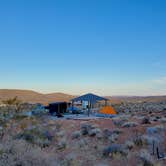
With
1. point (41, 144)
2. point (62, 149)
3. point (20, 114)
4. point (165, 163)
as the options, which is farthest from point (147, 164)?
point (20, 114)

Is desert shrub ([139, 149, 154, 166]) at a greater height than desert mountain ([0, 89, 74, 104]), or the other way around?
desert mountain ([0, 89, 74, 104])

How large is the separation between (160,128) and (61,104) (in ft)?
62.3

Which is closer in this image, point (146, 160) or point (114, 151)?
point (146, 160)

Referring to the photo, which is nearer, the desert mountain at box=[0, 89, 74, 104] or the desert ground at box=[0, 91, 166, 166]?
the desert ground at box=[0, 91, 166, 166]

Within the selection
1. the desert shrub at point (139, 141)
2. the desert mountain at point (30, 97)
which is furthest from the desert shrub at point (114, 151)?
the desert mountain at point (30, 97)

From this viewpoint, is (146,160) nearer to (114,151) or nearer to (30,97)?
(114,151)

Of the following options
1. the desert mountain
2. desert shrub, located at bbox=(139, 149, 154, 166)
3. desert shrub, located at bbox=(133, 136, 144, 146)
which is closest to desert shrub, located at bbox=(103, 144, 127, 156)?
desert shrub, located at bbox=(139, 149, 154, 166)

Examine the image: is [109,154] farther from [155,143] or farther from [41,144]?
[41,144]

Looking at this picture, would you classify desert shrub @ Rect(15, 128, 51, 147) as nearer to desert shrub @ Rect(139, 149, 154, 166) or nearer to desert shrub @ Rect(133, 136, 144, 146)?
desert shrub @ Rect(133, 136, 144, 146)

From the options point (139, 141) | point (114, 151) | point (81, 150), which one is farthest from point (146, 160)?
point (139, 141)

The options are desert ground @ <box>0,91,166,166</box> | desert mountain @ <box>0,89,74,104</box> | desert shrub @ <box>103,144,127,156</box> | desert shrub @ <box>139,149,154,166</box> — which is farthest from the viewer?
desert mountain @ <box>0,89,74,104</box>

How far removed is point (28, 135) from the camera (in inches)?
457

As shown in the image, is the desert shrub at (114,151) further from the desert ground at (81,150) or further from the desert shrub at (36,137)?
the desert shrub at (36,137)

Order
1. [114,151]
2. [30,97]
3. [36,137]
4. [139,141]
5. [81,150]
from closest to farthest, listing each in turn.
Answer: [114,151]
[81,150]
[139,141]
[36,137]
[30,97]
